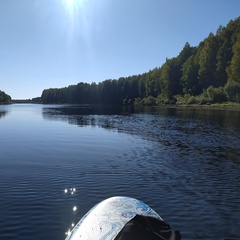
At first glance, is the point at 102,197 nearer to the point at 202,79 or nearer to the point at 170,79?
the point at 202,79

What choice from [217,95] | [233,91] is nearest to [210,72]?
[217,95]

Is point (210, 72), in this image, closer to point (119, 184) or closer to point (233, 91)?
point (233, 91)

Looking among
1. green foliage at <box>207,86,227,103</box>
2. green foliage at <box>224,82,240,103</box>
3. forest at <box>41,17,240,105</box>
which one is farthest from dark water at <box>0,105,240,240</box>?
green foliage at <box>207,86,227,103</box>

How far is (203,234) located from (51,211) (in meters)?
6.72

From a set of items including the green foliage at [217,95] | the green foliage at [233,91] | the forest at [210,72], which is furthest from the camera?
the green foliage at [217,95]

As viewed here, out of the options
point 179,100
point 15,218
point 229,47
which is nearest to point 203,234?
point 15,218

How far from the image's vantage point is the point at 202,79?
142 metres

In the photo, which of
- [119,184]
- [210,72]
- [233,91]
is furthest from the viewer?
[210,72]

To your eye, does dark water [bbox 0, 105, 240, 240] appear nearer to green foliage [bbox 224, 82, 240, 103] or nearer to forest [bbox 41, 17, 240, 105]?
green foliage [bbox 224, 82, 240, 103]

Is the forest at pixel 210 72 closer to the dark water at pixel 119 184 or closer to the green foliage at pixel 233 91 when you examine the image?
the green foliage at pixel 233 91

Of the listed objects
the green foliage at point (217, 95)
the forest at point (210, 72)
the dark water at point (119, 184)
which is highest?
the forest at point (210, 72)

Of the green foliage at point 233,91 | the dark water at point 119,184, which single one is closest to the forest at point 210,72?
the green foliage at point 233,91

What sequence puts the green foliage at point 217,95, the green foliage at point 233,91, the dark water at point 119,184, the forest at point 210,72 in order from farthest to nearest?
the green foliage at point 217,95 < the forest at point 210,72 < the green foliage at point 233,91 < the dark water at point 119,184

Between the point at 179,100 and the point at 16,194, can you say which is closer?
the point at 16,194
